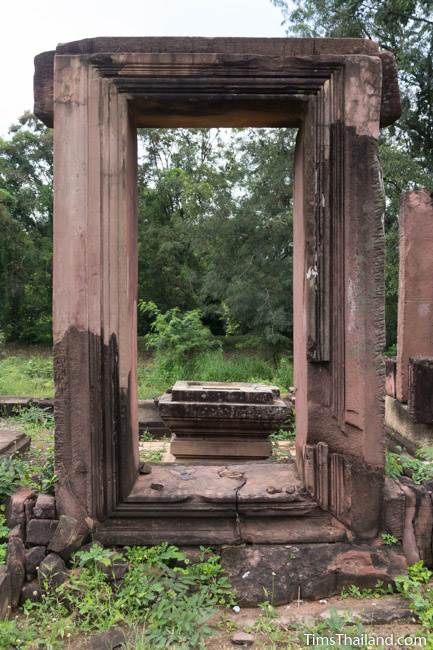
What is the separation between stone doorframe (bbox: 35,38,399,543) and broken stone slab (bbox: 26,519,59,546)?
0.11m

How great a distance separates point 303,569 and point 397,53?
466 inches

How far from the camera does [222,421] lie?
471cm

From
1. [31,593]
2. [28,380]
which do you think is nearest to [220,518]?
[31,593]

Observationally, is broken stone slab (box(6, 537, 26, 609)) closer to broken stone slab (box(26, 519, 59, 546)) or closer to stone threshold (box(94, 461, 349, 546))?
broken stone slab (box(26, 519, 59, 546))

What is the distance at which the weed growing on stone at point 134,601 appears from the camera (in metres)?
2.12

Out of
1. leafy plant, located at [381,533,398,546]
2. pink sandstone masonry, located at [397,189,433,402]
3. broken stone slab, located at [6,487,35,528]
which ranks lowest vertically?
leafy plant, located at [381,533,398,546]

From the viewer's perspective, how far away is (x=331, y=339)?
2.68 m

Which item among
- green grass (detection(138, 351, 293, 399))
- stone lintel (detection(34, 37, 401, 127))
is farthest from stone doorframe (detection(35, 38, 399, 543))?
green grass (detection(138, 351, 293, 399))

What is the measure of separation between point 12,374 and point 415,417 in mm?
8246

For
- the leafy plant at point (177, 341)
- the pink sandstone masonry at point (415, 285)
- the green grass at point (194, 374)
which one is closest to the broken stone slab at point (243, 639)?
the pink sandstone masonry at point (415, 285)

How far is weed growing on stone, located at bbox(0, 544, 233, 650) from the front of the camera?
2115mm

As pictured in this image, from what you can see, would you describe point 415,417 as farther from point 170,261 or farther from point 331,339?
point 170,261

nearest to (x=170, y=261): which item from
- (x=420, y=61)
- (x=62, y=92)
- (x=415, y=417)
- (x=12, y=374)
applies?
(x=12, y=374)

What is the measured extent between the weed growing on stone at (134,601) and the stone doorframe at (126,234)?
0.49 feet
